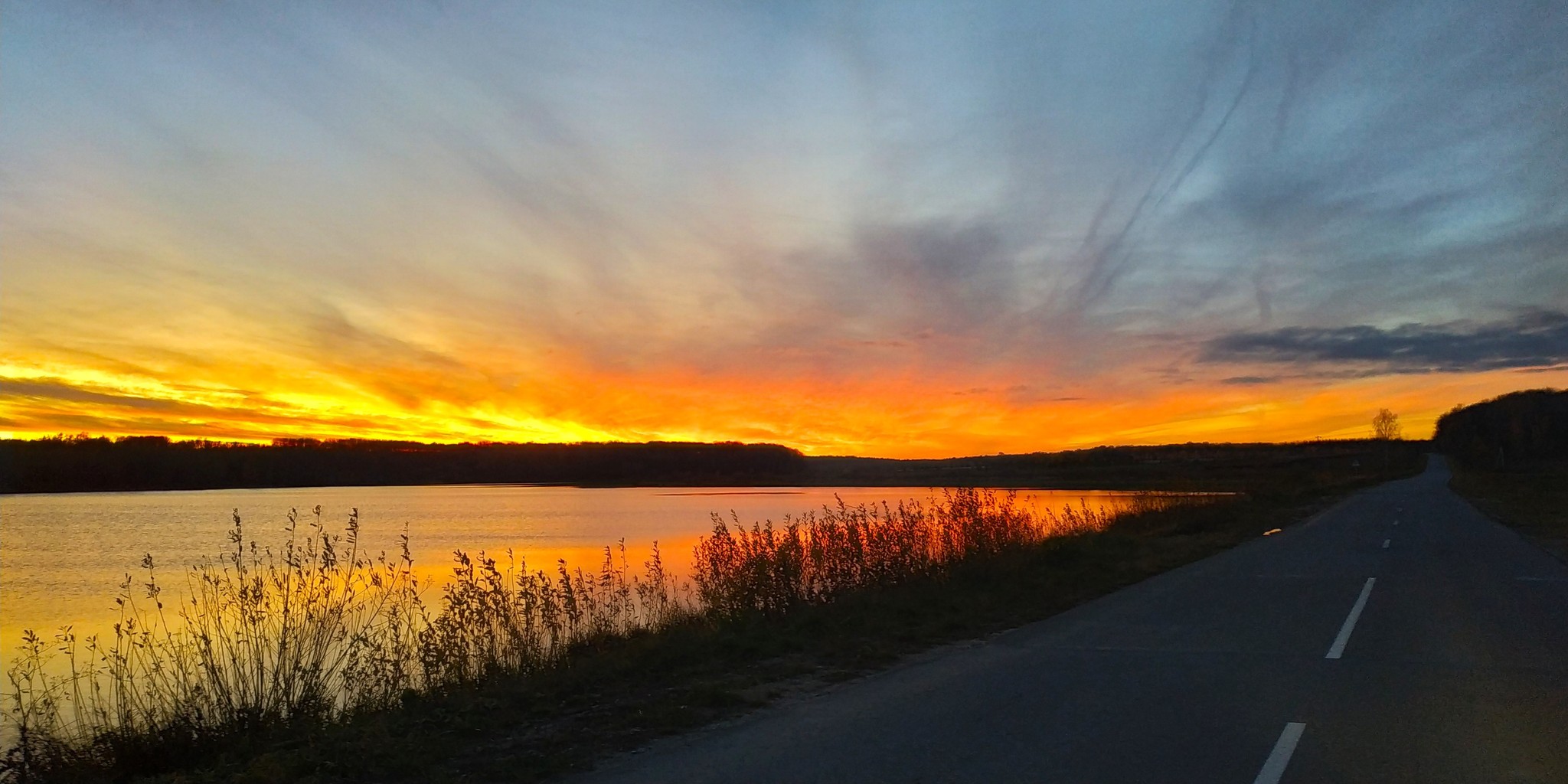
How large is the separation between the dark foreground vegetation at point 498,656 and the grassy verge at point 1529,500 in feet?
43.0

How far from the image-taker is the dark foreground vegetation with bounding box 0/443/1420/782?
7.05m

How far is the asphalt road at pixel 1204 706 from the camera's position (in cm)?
586

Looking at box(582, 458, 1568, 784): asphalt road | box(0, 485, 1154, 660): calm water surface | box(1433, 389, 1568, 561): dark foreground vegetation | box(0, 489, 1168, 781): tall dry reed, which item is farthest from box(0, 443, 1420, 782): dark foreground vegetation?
box(1433, 389, 1568, 561): dark foreground vegetation

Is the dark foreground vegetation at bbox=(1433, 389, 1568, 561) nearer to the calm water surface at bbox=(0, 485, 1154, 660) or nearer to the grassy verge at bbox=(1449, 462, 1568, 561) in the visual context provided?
the grassy verge at bbox=(1449, 462, 1568, 561)

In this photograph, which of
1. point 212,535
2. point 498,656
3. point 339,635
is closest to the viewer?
point 339,635

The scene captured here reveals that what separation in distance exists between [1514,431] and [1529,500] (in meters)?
115

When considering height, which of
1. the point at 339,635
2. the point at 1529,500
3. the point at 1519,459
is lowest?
the point at 339,635

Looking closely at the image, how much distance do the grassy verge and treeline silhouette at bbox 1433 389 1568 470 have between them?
82.5 ft

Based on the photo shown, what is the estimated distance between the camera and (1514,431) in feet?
427

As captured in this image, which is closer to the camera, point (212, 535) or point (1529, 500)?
point (212, 535)

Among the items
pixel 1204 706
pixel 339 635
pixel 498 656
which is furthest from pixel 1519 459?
pixel 339 635

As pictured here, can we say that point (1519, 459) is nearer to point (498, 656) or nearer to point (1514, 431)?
point (1514, 431)

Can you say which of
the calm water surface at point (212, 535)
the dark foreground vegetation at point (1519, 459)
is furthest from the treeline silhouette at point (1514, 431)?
the calm water surface at point (212, 535)

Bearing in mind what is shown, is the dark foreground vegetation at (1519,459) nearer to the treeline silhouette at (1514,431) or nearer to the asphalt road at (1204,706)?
the treeline silhouette at (1514,431)
